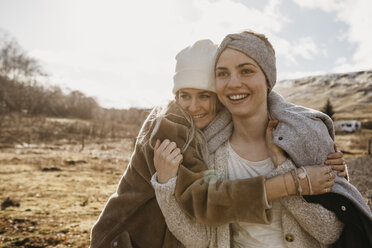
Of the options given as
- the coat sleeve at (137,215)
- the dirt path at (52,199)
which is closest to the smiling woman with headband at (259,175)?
the coat sleeve at (137,215)

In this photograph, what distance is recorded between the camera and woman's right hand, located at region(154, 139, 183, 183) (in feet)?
6.93

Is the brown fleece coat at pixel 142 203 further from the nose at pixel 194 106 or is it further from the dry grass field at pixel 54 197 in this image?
the dry grass field at pixel 54 197

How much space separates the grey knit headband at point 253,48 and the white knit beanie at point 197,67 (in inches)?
10.1

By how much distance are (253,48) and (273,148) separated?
0.87m

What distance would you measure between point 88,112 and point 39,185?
44899 mm

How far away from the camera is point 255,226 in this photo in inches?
86.2

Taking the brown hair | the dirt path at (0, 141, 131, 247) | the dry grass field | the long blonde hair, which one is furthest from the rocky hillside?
the long blonde hair

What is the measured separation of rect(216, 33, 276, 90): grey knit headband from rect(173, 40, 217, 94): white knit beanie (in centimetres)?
26

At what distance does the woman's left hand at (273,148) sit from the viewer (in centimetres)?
210

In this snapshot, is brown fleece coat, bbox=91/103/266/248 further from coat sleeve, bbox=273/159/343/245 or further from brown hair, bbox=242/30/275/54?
brown hair, bbox=242/30/275/54

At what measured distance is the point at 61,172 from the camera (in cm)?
1146

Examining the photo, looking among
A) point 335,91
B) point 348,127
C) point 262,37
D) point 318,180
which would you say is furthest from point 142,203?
point 335,91

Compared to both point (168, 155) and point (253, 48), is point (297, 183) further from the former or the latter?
point (253, 48)

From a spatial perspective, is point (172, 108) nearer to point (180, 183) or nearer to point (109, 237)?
point (180, 183)
